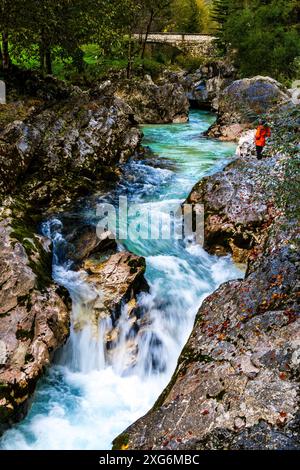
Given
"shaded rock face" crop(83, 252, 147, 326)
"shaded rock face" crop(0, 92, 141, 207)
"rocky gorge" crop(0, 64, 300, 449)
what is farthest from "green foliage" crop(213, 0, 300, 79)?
"shaded rock face" crop(83, 252, 147, 326)

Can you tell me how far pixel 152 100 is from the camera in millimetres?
32000

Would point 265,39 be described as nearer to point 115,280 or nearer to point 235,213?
point 235,213

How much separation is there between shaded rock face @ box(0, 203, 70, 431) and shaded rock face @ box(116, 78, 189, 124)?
22625 mm

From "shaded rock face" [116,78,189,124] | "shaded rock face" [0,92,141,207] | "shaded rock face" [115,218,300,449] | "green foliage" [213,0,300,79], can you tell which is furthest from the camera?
"green foliage" [213,0,300,79]

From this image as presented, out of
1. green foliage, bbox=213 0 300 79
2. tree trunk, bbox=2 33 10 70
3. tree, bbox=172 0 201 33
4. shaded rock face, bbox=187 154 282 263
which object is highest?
tree, bbox=172 0 201 33

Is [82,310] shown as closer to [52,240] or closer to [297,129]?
[52,240]

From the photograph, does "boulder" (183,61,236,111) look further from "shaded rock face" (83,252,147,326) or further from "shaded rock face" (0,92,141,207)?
"shaded rock face" (83,252,147,326)

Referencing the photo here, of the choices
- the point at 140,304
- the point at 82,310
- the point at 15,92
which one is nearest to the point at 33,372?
the point at 82,310

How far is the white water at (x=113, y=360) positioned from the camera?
8.93 meters

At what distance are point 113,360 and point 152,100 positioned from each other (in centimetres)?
2528

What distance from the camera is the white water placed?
8930 mm

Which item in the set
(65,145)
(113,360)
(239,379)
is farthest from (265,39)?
(239,379)

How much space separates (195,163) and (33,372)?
14.9 meters

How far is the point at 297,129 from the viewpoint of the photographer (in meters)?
8.38
